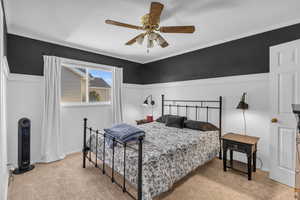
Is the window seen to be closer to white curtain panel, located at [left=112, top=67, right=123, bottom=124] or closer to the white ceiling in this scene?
white curtain panel, located at [left=112, top=67, right=123, bottom=124]

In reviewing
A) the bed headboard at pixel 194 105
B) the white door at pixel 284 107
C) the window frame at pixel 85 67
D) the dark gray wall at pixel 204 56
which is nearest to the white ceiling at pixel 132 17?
the dark gray wall at pixel 204 56

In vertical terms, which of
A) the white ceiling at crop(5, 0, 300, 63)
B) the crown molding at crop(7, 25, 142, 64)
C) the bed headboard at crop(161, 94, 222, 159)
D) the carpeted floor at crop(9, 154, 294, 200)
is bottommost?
the carpeted floor at crop(9, 154, 294, 200)

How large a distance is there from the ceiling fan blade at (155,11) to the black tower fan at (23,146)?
9.34ft

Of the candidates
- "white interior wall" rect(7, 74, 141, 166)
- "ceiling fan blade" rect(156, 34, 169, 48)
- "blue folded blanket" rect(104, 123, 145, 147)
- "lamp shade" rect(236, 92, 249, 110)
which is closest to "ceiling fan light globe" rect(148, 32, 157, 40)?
"ceiling fan blade" rect(156, 34, 169, 48)

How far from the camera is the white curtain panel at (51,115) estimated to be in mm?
2943

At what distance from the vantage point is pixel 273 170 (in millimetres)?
2352

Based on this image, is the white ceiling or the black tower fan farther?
the black tower fan

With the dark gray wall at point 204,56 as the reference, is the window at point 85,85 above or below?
below

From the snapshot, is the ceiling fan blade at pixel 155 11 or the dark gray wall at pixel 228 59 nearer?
the ceiling fan blade at pixel 155 11

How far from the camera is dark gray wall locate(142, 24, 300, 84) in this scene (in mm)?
2565

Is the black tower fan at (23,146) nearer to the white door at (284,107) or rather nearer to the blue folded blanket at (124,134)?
the blue folded blanket at (124,134)

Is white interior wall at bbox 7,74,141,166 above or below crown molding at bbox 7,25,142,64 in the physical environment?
below

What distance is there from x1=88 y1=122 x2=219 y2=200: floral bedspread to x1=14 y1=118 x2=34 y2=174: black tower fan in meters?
1.19

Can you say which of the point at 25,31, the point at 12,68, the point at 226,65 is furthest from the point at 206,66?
the point at 12,68
